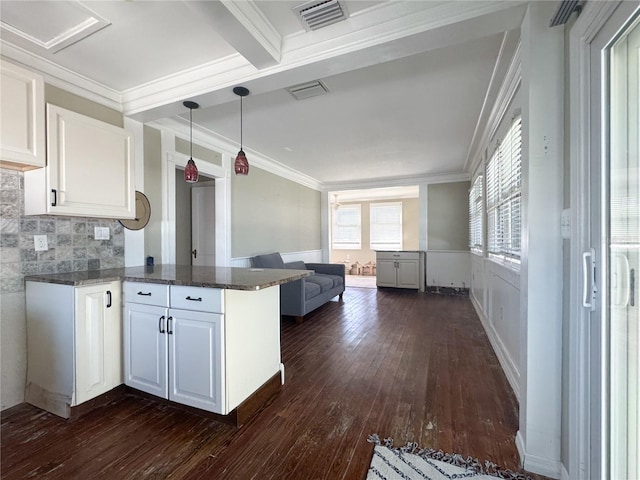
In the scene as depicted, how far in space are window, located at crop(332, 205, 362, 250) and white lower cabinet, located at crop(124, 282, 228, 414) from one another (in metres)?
7.87

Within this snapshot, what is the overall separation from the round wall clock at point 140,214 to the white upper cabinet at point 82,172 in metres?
0.34

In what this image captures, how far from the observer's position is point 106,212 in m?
2.18

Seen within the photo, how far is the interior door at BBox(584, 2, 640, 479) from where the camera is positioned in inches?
39.1

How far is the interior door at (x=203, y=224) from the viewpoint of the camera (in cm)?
425

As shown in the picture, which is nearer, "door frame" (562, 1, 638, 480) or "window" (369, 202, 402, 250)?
"door frame" (562, 1, 638, 480)

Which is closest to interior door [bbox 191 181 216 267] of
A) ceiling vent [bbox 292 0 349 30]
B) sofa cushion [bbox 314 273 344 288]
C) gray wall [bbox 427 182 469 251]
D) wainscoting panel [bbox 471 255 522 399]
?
sofa cushion [bbox 314 273 344 288]

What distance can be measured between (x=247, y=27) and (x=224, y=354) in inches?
74.0

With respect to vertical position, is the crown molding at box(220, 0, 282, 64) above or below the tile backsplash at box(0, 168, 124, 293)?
above

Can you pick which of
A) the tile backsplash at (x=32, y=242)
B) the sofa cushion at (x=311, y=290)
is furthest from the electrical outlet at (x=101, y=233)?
the sofa cushion at (x=311, y=290)

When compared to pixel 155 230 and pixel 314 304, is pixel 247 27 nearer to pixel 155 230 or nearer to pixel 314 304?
pixel 155 230

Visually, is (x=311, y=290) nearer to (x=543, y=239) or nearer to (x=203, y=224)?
(x=203, y=224)

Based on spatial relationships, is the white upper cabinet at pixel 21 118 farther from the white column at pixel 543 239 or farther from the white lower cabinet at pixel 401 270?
the white lower cabinet at pixel 401 270

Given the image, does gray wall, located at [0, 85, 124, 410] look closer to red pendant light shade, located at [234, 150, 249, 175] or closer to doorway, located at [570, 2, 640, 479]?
red pendant light shade, located at [234, 150, 249, 175]

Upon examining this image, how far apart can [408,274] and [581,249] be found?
5.09 metres
